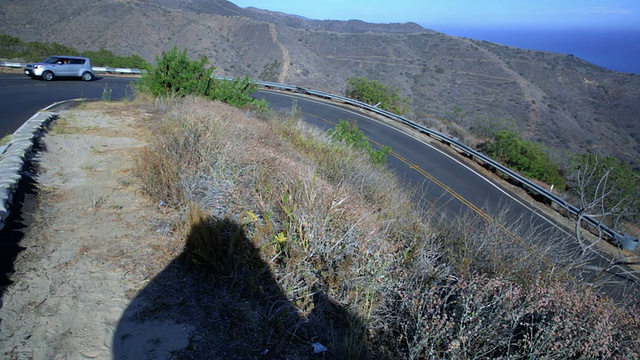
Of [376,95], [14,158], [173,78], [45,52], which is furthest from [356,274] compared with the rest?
[45,52]

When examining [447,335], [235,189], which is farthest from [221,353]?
[235,189]

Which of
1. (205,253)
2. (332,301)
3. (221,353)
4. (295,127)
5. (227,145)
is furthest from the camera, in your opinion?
(295,127)

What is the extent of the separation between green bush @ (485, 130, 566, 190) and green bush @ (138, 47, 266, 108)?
14807 mm

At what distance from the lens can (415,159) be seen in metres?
17.2

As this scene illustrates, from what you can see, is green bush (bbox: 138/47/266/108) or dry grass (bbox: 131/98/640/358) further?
green bush (bbox: 138/47/266/108)

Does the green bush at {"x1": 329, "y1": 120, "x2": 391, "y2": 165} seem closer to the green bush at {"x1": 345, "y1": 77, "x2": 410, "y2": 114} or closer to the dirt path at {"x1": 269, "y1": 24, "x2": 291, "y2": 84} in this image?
the green bush at {"x1": 345, "y1": 77, "x2": 410, "y2": 114}

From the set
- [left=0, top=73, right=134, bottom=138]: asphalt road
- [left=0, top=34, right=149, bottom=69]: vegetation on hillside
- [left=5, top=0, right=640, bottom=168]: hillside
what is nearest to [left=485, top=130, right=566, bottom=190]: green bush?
[left=0, top=73, right=134, bottom=138]: asphalt road

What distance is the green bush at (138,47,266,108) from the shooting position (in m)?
12.9

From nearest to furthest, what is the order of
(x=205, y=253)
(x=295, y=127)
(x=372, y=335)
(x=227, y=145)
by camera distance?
1. (x=372, y=335)
2. (x=205, y=253)
3. (x=227, y=145)
4. (x=295, y=127)

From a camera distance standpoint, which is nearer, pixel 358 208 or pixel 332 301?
pixel 332 301

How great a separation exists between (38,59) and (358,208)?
3217cm

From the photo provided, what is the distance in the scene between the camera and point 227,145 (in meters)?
6.41

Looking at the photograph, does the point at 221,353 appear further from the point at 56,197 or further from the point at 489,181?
the point at 489,181

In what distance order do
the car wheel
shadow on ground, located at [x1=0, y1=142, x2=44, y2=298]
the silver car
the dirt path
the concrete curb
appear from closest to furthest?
shadow on ground, located at [x1=0, y1=142, x2=44, y2=298]
the concrete curb
the silver car
the car wheel
the dirt path
